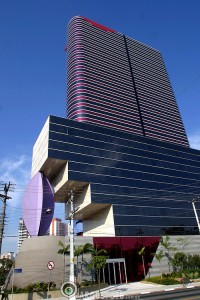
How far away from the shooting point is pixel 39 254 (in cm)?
3631

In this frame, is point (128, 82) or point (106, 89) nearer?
point (106, 89)

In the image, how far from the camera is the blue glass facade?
52000 millimetres

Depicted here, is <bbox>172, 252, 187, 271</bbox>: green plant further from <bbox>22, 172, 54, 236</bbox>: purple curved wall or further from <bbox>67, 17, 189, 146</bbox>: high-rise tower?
<bbox>67, 17, 189, 146</bbox>: high-rise tower

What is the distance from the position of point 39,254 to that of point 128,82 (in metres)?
89.2

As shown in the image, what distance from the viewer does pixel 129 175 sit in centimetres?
5750

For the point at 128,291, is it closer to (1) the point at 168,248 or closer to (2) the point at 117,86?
(1) the point at 168,248

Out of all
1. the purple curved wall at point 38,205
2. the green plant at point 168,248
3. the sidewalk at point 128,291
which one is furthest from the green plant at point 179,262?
the purple curved wall at point 38,205

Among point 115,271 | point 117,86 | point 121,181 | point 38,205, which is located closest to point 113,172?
point 121,181

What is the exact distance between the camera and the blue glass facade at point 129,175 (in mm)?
52000

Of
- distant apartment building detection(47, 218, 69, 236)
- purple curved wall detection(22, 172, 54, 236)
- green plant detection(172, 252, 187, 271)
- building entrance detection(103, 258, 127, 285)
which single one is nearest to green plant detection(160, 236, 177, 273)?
green plant detection(172, 252, 187, 271)

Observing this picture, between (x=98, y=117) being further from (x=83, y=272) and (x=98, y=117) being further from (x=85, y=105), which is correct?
(x=83, y=272)

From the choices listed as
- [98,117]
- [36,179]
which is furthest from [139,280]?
[98,117]

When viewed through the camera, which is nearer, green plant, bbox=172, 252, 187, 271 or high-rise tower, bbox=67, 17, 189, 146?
green plant, bbox=172, 252, 187, 271

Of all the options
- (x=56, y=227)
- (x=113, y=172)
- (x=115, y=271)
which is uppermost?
(x=56, y=227)
